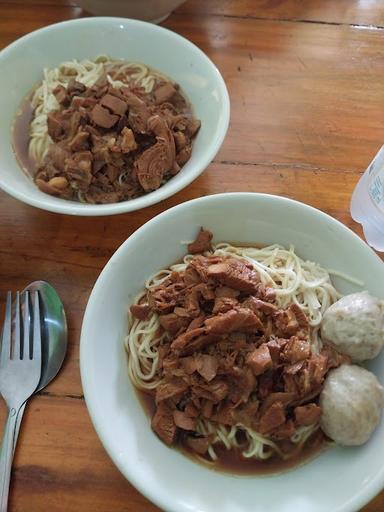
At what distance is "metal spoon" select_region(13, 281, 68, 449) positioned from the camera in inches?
59.6

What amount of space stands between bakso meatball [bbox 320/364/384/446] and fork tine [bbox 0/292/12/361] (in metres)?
0.88

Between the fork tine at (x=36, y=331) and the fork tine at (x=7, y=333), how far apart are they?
0.07m

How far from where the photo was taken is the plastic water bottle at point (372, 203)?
157cm

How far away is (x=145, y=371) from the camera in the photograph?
1484 mm

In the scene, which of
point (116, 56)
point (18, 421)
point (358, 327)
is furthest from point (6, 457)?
point (116, 56)

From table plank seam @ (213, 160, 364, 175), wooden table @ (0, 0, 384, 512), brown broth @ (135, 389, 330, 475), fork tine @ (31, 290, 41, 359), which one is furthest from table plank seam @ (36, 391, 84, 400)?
table plank seam @ (213, 160, 364, 175)

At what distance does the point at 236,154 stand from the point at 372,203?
0.54 meters

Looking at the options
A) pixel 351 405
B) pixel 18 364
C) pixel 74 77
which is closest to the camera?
pixel 351 405

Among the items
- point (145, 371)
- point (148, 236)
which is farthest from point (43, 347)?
point (148, 236)

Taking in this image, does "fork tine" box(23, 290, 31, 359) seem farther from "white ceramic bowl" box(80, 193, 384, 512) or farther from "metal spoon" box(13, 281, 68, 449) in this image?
"white ceramic bowl" box(80, 193, 384, 512)

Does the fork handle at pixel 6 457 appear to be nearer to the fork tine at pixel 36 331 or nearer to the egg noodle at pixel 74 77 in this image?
the fork tine at pixel 36 331

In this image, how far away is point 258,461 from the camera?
138 cm

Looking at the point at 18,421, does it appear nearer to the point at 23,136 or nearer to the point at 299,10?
the point at 23,136

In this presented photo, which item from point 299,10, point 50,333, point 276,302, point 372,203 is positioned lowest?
point 50,333
